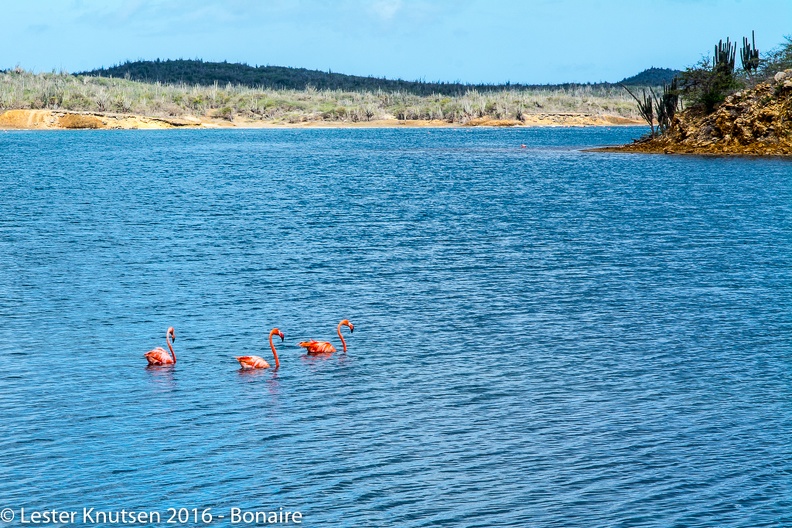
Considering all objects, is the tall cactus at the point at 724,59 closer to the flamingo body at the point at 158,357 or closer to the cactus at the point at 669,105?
the cactus at the point at 669,105

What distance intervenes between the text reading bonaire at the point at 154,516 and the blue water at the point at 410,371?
7.3 inches

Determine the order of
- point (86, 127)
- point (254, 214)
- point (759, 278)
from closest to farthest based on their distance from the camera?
point (759, 278) < point (254, 214) < point (86, 127)

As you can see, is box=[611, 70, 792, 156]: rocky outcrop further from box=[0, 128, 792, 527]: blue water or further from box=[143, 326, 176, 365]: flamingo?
box=[143, 326, 176, 365]: flamingo

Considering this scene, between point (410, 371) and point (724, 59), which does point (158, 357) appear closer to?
point (410, 371)

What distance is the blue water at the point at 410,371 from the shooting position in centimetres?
1264

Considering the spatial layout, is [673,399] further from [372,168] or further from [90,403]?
[372,168]

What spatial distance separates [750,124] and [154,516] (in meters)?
71.8

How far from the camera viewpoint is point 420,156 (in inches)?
3883

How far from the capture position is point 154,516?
1184 cm

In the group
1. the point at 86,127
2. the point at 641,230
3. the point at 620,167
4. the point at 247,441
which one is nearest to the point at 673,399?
the point at 247,441

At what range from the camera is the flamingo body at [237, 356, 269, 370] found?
17.9 meters

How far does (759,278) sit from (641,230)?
12.2m

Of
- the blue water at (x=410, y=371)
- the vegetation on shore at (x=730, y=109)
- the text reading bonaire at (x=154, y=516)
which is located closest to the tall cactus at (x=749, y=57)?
the vegetation on shore at (x=730, y=109)

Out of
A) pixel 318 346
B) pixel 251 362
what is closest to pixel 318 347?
pixel 318 346
